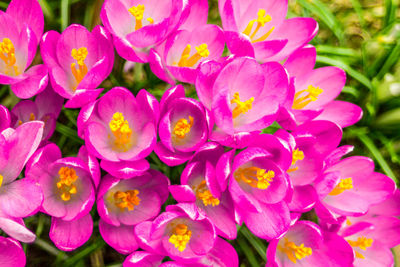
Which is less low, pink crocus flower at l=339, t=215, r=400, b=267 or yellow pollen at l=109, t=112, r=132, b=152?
yellow pollen at l=109, t=112, r=132, b=152

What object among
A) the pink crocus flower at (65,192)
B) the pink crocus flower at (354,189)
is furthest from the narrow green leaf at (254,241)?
the pink crocus flower at (65,192)

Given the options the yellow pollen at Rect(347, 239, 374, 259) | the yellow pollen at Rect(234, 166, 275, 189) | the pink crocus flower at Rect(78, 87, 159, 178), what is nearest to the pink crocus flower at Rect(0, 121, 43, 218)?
the pink crocus flower at Rect(78, 87, 159, 178)

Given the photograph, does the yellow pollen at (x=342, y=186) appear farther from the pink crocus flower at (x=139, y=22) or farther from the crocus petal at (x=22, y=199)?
the crocus petal at (x=22, y=199)

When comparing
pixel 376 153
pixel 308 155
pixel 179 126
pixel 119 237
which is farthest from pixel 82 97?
pixel 376 153

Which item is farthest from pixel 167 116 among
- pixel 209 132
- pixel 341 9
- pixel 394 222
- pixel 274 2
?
pixel 341 9

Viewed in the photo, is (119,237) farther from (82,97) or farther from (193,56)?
(193,56)

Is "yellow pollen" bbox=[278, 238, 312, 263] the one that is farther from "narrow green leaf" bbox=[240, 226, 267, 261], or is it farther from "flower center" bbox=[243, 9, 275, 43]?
"flower center" bbox=[243, 9, 275, 43]
